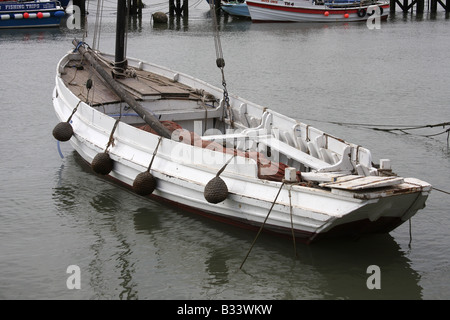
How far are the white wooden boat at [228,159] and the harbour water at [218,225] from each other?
523 millimetres

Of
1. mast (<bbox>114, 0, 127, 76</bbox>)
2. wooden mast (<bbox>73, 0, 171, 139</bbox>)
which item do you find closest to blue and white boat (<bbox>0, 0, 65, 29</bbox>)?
wooden mast (<bbox>73, 0, 171, 139</bbox>)

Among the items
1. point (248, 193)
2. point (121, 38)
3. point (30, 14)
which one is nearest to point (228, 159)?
point (248, 193)

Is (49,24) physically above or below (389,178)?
above

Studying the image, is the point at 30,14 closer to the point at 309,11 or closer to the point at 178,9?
the point at 178,9

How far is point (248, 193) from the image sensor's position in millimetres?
10703

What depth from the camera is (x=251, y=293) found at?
9.61 meters

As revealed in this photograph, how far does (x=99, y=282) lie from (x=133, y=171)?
3251 millimetres

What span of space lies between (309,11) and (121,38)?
38.6 meters

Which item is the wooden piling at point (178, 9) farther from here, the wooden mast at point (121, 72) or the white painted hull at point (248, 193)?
the white painted hull at point (248, 193)

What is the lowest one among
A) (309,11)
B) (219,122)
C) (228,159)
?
(228,159)

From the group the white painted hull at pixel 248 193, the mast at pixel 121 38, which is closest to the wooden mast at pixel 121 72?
the mast at pixel 121 38

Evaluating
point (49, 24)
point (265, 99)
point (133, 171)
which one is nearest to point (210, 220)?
point (133, 171)

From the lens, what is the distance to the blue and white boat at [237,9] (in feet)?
185
